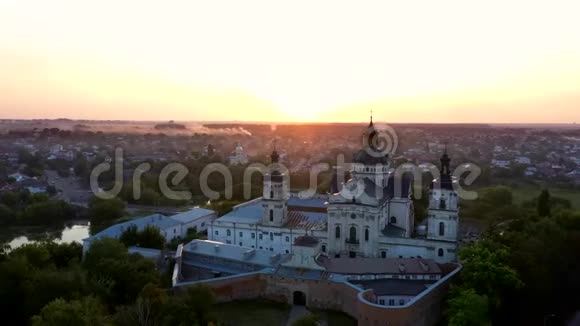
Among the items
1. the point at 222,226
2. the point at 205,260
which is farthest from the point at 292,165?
the point at 205,260

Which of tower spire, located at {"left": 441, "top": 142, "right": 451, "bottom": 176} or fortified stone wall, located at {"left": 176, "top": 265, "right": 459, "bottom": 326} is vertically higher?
tower spire, located at {"left": 441, "top": 142, "right": 451, "bottom": 176}

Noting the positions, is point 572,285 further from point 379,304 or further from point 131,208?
point 131,208

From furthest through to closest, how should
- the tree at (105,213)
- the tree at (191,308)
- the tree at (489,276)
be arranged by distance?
the tree at (105,213), the tree at (489,276), the tree at (191,308)

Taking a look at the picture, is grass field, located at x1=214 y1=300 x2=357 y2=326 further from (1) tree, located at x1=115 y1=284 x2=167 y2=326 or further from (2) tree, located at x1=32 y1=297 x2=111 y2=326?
(2) tree, located at x1=32 y1=297 x2=111 y2=326

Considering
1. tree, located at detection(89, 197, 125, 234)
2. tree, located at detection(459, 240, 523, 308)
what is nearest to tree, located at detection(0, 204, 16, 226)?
tree, located at detection(89, 197, 125, 234)

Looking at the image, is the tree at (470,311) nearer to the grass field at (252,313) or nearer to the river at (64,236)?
the grass field at (252,313)

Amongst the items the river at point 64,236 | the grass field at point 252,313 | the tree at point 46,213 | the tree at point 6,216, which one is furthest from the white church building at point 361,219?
the tree at point 6,216
